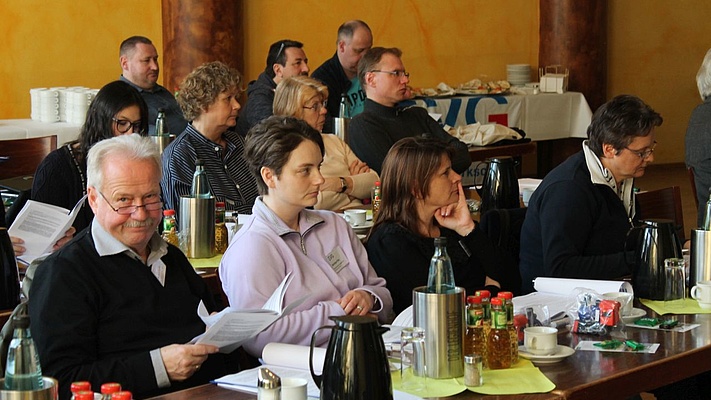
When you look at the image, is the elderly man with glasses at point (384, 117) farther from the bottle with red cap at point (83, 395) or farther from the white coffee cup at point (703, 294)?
the bottle with red cap at point (83, 395)

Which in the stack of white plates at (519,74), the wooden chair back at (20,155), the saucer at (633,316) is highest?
the stack of white plates at (519,74)

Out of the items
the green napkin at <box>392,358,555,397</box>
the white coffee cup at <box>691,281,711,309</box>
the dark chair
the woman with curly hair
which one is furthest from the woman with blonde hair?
the green napkin at <box>392,358,555,397</box>

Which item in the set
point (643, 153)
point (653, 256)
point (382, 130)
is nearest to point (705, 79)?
point (643, 153)

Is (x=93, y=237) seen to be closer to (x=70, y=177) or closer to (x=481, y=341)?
(x=481, y=341)

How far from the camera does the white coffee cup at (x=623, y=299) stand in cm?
300

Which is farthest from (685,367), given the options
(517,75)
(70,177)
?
(517,75)

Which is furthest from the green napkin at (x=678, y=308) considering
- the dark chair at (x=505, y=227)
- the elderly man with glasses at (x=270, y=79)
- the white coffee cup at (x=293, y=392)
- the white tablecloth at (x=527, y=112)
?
the white tablecloth at (x=527, y=112)

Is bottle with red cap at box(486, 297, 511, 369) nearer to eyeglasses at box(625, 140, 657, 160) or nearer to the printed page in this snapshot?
the printed page

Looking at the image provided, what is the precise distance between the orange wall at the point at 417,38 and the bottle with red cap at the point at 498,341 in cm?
601

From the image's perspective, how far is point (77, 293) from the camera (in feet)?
8.36

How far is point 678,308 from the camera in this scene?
3135 mm

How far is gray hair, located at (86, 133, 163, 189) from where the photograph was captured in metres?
2.70

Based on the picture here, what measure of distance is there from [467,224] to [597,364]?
1.09 meters

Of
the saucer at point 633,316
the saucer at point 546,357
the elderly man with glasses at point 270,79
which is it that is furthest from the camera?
the elderly man with glasses at point 270,79
